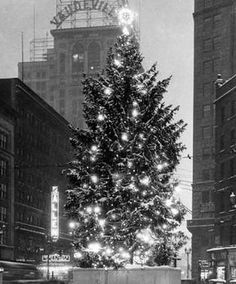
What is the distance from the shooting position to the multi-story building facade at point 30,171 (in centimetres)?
10469

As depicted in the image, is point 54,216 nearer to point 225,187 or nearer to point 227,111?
point 227,111

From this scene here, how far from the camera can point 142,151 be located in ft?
94.3

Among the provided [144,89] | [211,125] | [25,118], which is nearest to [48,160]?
[25,118]

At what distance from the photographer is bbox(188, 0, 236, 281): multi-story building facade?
9794 centimetres

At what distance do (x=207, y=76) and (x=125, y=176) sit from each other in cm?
7821

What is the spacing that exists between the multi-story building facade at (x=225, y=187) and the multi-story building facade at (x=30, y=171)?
32.4 meters

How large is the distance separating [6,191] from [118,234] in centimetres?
7320

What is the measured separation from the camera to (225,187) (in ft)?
231

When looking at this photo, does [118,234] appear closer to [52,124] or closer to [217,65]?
[217,65]

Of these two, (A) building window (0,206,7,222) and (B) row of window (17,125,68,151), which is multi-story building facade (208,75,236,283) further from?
(B) row of window (17,125,68,151)

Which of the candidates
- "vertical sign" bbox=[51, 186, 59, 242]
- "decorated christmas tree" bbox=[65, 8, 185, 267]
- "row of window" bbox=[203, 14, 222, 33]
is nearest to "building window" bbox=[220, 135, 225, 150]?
"row of window" bbox=[203, 14, 222, 33]

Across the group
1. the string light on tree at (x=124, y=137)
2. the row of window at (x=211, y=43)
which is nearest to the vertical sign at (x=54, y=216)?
the row of window at (x=211, y=43)

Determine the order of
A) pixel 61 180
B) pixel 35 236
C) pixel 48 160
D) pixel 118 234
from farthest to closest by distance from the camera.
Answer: pixel 61 180, pixel 48 160, pixel 35 236, pixel 118 234

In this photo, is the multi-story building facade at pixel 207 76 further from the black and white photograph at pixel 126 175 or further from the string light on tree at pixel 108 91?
the string light on tree at pixel 108 91
